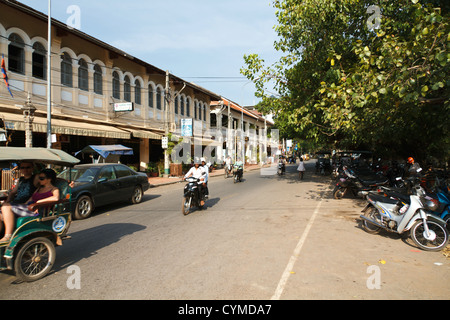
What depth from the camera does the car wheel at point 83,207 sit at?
26.9 ft

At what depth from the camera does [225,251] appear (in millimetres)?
5293

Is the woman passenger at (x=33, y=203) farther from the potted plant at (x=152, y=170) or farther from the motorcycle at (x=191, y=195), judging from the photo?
the potted plant at (x=152, y=170)

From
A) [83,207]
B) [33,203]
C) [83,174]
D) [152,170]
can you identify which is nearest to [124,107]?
[152,170]

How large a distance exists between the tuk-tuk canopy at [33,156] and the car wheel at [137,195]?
19.3 ft

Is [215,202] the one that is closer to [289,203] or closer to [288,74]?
[289,203]

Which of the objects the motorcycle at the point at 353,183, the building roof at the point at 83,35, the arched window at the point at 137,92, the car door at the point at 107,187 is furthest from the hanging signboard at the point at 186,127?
the motorcycle at the point at 353,183

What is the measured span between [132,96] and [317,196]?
15.4 metres

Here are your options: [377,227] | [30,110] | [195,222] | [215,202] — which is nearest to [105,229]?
[195,222]

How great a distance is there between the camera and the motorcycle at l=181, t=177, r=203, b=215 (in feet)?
28.7

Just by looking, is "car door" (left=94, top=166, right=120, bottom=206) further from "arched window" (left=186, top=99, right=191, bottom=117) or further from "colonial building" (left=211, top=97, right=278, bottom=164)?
"colonial building" (left=211, top=97, right=278, bottom=164)

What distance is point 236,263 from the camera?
15.3 feet

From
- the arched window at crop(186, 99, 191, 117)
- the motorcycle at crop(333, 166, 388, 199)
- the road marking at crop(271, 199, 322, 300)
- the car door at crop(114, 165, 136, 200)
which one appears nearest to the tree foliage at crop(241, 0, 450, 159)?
the motorcycle at crop(333, 166, 388, 199)

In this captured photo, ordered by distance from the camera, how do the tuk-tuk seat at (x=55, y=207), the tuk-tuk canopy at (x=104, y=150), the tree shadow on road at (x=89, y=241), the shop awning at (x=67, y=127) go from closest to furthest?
the tuk-tuk seat at (x=55, y=207) < the tree shadow on road at (x=89, y=241) < the shop awning at (x=67, y=127) < the tuk-tuk canopy at (x=104, y=150)

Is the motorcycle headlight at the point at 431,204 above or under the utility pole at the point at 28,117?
under
